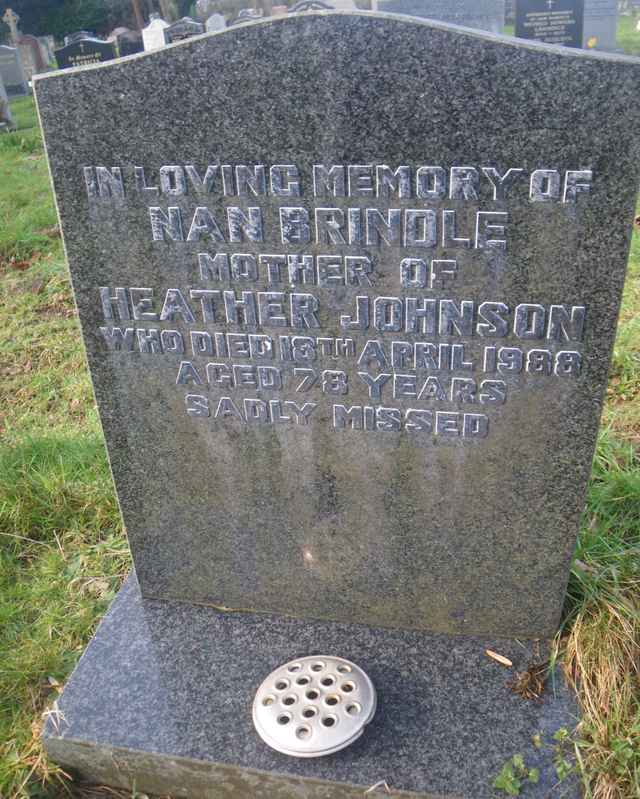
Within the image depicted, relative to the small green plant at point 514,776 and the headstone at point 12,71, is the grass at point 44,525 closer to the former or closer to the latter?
the small green plant at point 514,776

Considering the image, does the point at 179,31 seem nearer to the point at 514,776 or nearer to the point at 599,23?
the point at 599,23

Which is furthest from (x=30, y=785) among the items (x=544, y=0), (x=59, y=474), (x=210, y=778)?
(x=544, y=0)

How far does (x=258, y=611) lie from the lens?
7.63ft

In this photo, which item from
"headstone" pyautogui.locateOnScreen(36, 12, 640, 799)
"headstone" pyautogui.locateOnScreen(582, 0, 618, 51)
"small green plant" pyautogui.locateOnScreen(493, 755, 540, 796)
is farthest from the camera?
"headstone" pyautogui.locateOnScreen(582, 0, 618, 51)

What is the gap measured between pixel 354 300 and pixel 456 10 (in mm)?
7036

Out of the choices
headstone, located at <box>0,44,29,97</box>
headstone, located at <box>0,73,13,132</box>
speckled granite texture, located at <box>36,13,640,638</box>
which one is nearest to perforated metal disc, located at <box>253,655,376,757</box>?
speckled granite texture, located at <box>36,13,640,638</box>

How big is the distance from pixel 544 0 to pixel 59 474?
26.0 feet

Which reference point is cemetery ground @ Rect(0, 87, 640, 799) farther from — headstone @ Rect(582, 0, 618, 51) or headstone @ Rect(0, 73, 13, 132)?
headstone @ Rect(0, 73, 13, 132)

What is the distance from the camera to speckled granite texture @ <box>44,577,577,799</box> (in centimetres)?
180

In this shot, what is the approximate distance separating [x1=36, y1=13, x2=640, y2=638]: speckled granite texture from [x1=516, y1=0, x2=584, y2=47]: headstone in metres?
7.71

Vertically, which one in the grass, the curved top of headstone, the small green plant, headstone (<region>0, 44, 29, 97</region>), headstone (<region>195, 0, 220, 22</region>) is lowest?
the grass

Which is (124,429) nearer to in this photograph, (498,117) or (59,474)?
(59,474)

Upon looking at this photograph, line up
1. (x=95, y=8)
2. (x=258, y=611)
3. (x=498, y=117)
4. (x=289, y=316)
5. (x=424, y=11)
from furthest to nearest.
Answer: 1. (x=95, y=8)
2. (x=424, y=11)
3. (x=258, y=611)
4. (x=289, y=316)
5. (x=498, y=117)

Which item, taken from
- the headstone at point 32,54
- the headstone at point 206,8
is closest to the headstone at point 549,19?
the headstone at point 206,8
